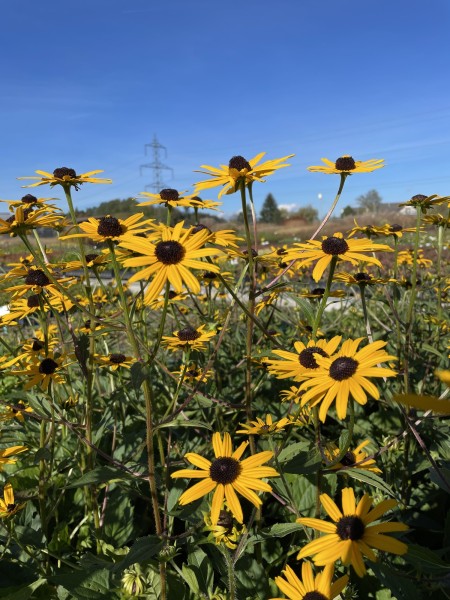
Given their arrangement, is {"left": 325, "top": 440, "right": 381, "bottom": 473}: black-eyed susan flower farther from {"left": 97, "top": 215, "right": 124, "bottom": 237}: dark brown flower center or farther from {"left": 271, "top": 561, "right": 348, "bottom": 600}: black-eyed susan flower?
{"left": 97, "top": 215, "right": 124, "bottom": 237}: dark brown flower center

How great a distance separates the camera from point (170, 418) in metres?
1.81

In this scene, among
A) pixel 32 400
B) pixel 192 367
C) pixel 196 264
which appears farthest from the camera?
pixel 192 367

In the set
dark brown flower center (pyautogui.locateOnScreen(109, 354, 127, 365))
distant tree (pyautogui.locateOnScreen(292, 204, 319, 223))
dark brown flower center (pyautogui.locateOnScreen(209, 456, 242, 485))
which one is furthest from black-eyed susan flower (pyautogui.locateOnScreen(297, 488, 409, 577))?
distant tree (pyautogui.locateOnScreen(292, 204, 319, 223))

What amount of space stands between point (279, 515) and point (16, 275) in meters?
2.03

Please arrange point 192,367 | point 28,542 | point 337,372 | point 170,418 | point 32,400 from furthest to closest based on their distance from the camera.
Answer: point 192,367 → point 32,400 → point 28,542 → point 170,418 → point 337,372

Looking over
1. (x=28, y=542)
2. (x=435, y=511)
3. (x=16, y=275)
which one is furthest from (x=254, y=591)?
(x=16, y=275)

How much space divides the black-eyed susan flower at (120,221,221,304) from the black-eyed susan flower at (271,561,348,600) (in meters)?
0.93

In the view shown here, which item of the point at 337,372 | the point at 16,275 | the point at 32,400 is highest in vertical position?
the point at 16,275

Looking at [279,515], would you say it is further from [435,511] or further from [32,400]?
[32,400]

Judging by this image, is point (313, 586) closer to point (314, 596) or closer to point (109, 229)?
point (314, 596)

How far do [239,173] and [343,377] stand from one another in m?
0.95

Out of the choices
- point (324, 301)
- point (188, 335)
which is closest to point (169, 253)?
point (324, 301)

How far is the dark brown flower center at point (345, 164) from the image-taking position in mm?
2270

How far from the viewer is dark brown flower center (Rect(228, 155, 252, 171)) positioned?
6.51 feet
